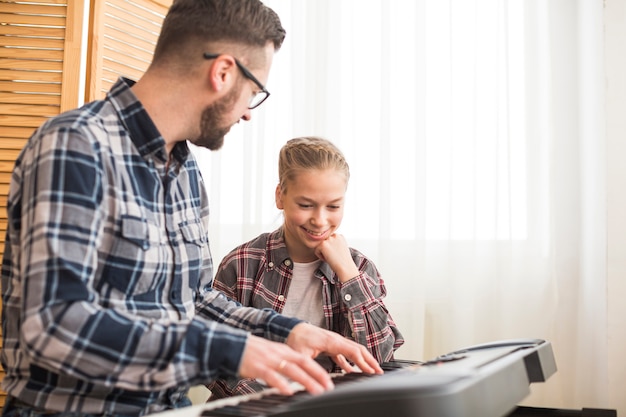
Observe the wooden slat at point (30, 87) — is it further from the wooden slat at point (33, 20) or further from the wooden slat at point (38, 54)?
the wooden slat at point (33, 20)

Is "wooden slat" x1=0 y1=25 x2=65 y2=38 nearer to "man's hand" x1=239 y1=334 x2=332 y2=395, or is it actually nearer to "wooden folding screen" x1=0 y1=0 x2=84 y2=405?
"wooden folding screen" x1=0 y1=0 x2=84 y2=405

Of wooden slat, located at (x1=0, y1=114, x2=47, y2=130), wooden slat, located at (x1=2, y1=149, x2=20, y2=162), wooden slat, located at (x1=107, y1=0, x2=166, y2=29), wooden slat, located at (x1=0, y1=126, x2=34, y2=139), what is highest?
wooden slat, located at (x1=107, y1=0, x2=166, y2=29)

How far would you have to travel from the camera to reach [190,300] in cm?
123

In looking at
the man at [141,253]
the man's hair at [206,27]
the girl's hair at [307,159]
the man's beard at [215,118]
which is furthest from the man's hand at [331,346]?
the girl's hair at [307,159]

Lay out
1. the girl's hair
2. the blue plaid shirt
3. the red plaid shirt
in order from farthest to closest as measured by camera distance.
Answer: the girl's hair, the red plaid shirt, the blue plaid shirt

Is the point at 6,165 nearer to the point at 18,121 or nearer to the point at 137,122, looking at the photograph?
the point at 18,121

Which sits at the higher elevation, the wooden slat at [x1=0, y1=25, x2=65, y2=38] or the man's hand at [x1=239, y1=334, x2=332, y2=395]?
the wooden slat at [x1=0, y1=25, x2=65, y2=38]

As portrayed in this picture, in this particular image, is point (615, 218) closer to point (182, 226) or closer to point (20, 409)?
point (182, 226)

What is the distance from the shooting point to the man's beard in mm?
1223

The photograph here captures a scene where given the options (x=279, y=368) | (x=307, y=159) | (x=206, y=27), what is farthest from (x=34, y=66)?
(x=279, y=368)

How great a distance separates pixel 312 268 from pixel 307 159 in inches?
11.7

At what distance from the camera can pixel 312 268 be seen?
74.0 inches

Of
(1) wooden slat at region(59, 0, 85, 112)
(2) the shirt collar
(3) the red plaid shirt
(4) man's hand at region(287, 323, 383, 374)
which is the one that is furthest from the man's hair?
(1) wooden slat at region(59, 0, 85, 112)

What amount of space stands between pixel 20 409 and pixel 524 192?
1.86 m
